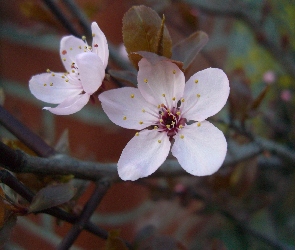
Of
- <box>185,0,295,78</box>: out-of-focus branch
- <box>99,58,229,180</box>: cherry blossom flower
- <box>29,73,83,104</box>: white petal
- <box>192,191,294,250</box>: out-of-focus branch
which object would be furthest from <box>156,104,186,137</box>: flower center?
<box>185,0,295,78</box>: out-of-focus branch

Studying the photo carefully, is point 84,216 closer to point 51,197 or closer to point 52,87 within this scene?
point 51,197

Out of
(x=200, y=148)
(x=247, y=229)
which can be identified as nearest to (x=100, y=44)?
(x=200, y=148)

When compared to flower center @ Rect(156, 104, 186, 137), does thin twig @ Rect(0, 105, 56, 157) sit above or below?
above

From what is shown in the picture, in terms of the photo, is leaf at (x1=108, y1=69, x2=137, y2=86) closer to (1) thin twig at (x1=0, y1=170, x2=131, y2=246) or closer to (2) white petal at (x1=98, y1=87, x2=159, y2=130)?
(2) white petal at (x1=98, y1=87, x2=159, y2=130)

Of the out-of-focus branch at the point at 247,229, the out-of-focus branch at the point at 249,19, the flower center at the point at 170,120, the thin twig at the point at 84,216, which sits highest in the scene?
the flower center at the point at 170,120

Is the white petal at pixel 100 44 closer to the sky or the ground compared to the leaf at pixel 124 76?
closer to the sky

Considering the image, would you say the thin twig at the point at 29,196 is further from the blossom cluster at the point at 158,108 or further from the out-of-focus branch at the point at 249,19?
the out-of-focus branch at the point at 249,19

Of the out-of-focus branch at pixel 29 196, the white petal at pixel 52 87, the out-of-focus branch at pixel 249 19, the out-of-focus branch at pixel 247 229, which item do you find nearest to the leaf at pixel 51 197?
the out-of-focus branch at pixel 29 196

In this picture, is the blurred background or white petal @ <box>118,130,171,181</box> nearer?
white petal @ <box>118,130,171,181</box>
